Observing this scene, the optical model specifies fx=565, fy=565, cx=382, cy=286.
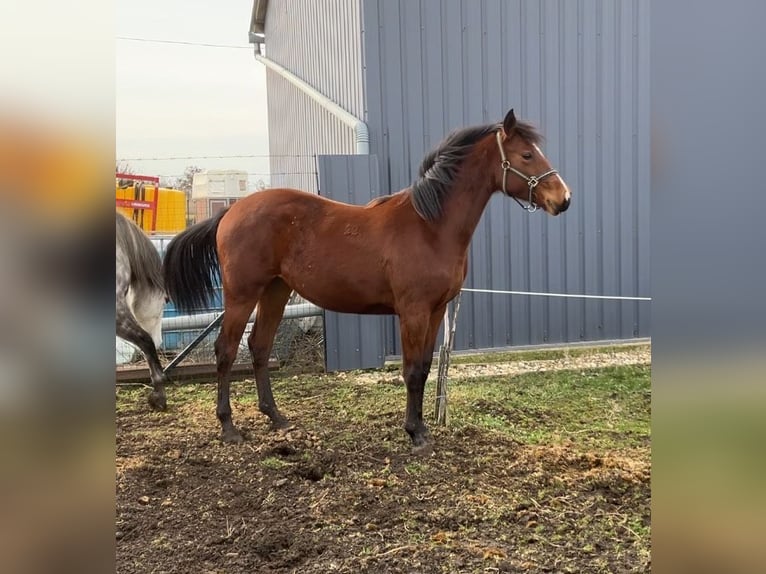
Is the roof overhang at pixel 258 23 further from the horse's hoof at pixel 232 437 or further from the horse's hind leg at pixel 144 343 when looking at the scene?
the horse's hoof at pixel 232 437

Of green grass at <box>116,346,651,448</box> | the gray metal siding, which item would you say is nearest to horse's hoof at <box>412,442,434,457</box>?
green grass at <box>116,346,651,448</box>

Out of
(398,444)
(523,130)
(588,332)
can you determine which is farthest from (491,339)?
(523,130)

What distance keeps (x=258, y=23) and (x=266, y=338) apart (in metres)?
12.8

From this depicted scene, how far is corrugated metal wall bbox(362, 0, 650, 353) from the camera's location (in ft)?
18.4

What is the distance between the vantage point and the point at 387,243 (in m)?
3.39

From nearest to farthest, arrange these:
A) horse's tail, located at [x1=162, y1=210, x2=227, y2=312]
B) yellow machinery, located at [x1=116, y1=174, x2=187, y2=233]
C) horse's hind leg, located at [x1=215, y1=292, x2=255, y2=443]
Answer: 1. horse's hind leg, located at [x1=215, y1=292, x2=255, y2=443]
2. horse's tail, located at [x1=162, y1=210, x2=227, y2=312]
3. yellow machinery, located at [x1=116, y1=174, x2=187, y2=233]

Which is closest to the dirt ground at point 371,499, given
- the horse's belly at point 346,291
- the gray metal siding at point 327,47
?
the horse's belly at point 346,291

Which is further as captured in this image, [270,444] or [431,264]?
[270,444]

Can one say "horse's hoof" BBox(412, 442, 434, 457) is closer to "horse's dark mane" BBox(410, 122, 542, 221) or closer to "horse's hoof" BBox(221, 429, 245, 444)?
"horse's hoof" BBox(221, 429, 245, 444)

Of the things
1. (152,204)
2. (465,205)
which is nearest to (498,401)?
(465,205)

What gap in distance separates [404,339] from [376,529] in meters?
1.16

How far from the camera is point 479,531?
2412 millimetres

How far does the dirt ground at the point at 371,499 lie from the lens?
7.29 ft
